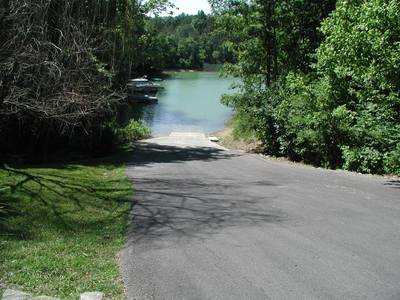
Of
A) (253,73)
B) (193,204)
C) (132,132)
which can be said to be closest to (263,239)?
(193,204)

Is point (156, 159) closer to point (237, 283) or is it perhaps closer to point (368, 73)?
point (368, 73)

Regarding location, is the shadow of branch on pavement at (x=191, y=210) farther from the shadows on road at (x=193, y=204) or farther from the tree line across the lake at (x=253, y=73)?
the tree line across the lake at (x=253, y=73)

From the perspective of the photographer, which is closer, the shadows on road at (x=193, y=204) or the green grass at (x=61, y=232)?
the green grass at (x=61, y=232)

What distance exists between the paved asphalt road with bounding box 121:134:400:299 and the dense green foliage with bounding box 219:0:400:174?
2.84 m

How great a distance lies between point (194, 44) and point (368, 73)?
13130cm

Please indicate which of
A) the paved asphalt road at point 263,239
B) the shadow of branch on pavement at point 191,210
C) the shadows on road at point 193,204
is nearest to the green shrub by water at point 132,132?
the shadows on road at point 193,204

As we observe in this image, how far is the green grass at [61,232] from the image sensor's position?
5.21m

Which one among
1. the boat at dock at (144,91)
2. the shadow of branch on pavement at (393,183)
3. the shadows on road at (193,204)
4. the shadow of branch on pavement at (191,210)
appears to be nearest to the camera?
the shadow of branch on pavement at (191,210)

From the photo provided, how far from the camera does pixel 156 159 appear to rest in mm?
18391

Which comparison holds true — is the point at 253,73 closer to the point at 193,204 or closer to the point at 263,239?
the point at 193,204

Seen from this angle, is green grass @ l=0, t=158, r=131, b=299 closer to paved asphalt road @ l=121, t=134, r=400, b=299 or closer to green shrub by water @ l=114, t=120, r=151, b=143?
paved asphalt road @ l=121, t=134, r=400, b=299

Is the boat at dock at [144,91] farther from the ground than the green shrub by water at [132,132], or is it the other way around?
the green shrub by water at [132,132]

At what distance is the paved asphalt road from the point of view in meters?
5.19

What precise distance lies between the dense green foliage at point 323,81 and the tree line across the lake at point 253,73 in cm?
4
